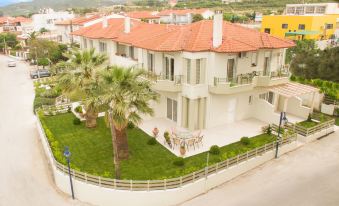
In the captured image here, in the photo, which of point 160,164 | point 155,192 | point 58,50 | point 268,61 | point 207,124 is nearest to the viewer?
point 155,192

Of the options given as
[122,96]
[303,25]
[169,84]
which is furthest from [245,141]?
[303,25]

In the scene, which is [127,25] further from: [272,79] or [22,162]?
[22,162]

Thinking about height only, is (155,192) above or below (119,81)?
below

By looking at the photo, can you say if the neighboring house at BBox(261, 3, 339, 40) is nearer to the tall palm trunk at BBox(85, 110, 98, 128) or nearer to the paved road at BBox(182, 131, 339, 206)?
the paved road at BBox(182, 131, 339, 206)

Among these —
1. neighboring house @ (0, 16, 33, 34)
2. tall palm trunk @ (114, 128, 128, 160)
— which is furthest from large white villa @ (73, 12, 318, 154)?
neighboring house @ (0, 16, 33, 34)

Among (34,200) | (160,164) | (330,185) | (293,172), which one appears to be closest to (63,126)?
(34,200)

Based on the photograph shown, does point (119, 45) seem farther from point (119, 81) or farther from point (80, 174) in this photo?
point (80, 174)
